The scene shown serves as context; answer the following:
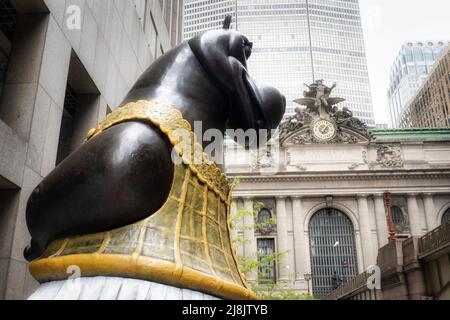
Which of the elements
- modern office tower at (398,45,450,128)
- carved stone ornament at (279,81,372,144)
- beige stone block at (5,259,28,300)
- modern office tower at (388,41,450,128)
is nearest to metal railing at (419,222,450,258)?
beige stone block at (5,259,28,300)

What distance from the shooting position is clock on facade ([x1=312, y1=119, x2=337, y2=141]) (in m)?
34.5

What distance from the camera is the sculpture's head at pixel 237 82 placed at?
2.78 m

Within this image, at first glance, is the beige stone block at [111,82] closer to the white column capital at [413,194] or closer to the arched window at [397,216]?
the arched window at [397,216]

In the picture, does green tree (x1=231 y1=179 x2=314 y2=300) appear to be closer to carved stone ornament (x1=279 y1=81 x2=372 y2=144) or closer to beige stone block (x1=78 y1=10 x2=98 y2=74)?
beige stone block (x1=78 y1=10 x2=98 y2=74)

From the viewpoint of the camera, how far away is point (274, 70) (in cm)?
10488

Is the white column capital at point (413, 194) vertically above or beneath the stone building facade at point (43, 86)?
above

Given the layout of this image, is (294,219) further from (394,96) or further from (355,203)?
(394,96)

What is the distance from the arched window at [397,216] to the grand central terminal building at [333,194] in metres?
0.08

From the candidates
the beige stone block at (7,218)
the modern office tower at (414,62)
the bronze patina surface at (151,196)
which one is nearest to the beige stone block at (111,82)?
the beige stone block at (7,218)

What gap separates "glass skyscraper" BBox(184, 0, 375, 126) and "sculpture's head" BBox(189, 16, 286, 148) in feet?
332

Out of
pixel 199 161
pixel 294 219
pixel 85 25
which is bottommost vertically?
pixel 199 161

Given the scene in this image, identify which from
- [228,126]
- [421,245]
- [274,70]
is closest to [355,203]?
[421,245]

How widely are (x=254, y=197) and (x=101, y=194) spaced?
30725 millimetres

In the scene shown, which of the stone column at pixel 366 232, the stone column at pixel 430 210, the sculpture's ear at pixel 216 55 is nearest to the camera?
the sculpture's ear at pixel 216 55
